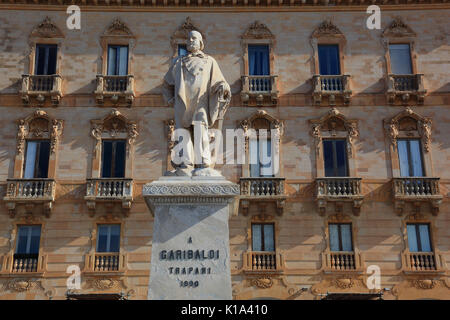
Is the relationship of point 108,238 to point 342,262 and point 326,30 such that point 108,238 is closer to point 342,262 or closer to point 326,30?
point 342,262

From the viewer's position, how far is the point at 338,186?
25500 mm

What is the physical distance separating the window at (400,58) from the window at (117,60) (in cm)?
1235

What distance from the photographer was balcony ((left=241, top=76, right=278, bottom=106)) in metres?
26.9

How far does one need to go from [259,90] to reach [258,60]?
5.46ft

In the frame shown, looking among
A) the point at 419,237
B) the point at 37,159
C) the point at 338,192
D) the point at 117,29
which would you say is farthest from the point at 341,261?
the point at 117,29

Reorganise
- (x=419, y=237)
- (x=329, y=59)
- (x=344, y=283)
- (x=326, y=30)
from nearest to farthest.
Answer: (x=344, y=283) < (x=419, y=237) < (x=329, y=59) < (x=326, y=30)

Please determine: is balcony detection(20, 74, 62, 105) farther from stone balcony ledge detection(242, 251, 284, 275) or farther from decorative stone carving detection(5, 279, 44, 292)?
stone balcony ledge detection(242, 251, 284, 275)

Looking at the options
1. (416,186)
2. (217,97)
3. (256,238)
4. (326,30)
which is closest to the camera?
(217,97)

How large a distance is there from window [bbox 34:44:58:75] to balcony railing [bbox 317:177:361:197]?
13270 mm

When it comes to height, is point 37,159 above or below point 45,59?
below

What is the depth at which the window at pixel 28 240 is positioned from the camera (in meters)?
25.0

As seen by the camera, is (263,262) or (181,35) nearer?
(263,262)

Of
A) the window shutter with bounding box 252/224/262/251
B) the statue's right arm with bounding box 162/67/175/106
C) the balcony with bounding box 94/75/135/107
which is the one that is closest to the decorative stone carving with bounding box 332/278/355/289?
the window shutter with bounding box 252/224/262/251

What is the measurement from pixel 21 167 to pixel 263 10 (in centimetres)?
1329
